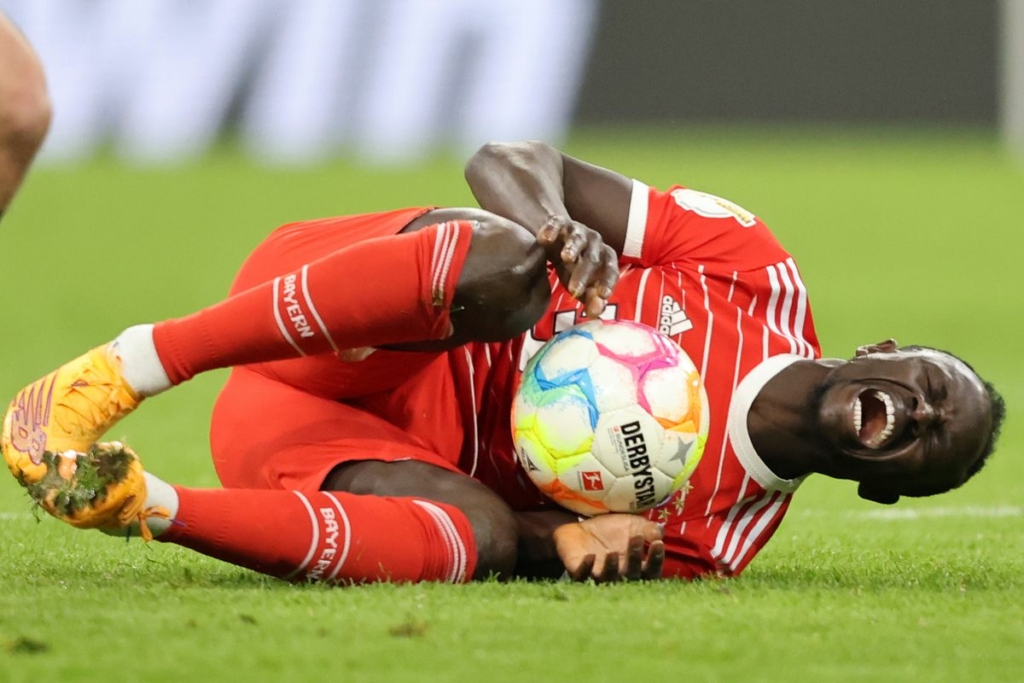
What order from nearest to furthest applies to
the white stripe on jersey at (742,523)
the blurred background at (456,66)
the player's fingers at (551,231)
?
the player's fingers at (551,231) < the white stripe on jersey at (742,523) < the blurred background at (456,66)

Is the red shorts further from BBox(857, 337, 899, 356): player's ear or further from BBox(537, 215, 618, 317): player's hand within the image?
BBox(857, 337, 899, 356): player's ear

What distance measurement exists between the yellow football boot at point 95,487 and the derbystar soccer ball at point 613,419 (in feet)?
2.88

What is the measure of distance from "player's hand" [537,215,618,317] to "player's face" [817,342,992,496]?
0.56 m

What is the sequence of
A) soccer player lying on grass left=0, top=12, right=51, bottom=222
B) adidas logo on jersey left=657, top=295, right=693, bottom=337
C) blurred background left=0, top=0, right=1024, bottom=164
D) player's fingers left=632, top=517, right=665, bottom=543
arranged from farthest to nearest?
blurred background left=0, top=0, right=1024, bottom=164 < adidas logo on jersey left=657, top=295, right=693, bottom=337 < player's fingers left=632, top=517, right=665, bottom=543 < soccer player lying on grass left=0, top=12, right=51, bottom=222

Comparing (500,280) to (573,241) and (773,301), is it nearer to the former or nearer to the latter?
(573,241)

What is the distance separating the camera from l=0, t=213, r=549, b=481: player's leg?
134 inches

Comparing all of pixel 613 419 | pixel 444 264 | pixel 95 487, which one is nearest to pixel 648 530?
pixel 613 419

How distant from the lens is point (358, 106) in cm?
1691

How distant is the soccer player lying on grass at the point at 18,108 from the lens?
3.10 meters

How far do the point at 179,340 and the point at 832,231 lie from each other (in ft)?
35.4

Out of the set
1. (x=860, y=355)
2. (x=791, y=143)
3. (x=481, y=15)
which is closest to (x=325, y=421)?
(x=860, y=355)

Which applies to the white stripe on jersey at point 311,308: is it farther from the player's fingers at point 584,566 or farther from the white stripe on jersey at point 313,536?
the player's fingers at point 584,566

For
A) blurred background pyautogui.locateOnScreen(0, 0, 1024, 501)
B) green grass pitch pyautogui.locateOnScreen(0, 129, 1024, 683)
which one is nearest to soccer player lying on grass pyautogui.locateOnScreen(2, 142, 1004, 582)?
green grass pitch pyautogui.locateOnScreen(0, 129, 1024, 683)

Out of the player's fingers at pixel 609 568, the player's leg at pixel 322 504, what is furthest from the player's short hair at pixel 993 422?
the player's leg at pixel 322 504
